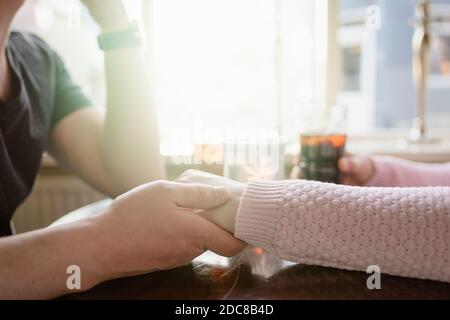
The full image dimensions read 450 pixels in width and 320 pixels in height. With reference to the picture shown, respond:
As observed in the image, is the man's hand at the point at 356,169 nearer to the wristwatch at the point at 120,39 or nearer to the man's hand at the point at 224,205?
the man's hand at the point at 224,205

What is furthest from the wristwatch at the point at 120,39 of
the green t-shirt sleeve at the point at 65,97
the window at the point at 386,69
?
the window at the point at 386,69

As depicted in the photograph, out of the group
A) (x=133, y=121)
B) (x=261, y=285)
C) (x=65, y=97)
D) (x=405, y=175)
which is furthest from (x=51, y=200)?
(x=261, y=285)

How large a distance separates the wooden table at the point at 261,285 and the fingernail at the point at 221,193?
79 millimetres

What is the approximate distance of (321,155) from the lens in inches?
32.8

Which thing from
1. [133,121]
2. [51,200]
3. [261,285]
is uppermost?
[133,121]

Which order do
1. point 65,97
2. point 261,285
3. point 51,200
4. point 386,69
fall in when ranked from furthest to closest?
1. point 386,69
2. point 51,200
3. point 65,97
4. point 261,285

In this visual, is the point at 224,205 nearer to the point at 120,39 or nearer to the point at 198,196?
the point at 198,196

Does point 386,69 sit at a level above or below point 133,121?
above

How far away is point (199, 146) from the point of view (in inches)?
63.1

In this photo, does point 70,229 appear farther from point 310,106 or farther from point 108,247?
point 310,106

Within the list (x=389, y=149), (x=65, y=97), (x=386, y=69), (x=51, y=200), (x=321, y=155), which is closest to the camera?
(x=321, y=155)

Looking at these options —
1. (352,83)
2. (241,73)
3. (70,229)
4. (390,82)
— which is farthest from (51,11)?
(70,229)

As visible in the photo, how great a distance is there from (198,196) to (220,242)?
58mm

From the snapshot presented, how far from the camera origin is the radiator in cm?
167
